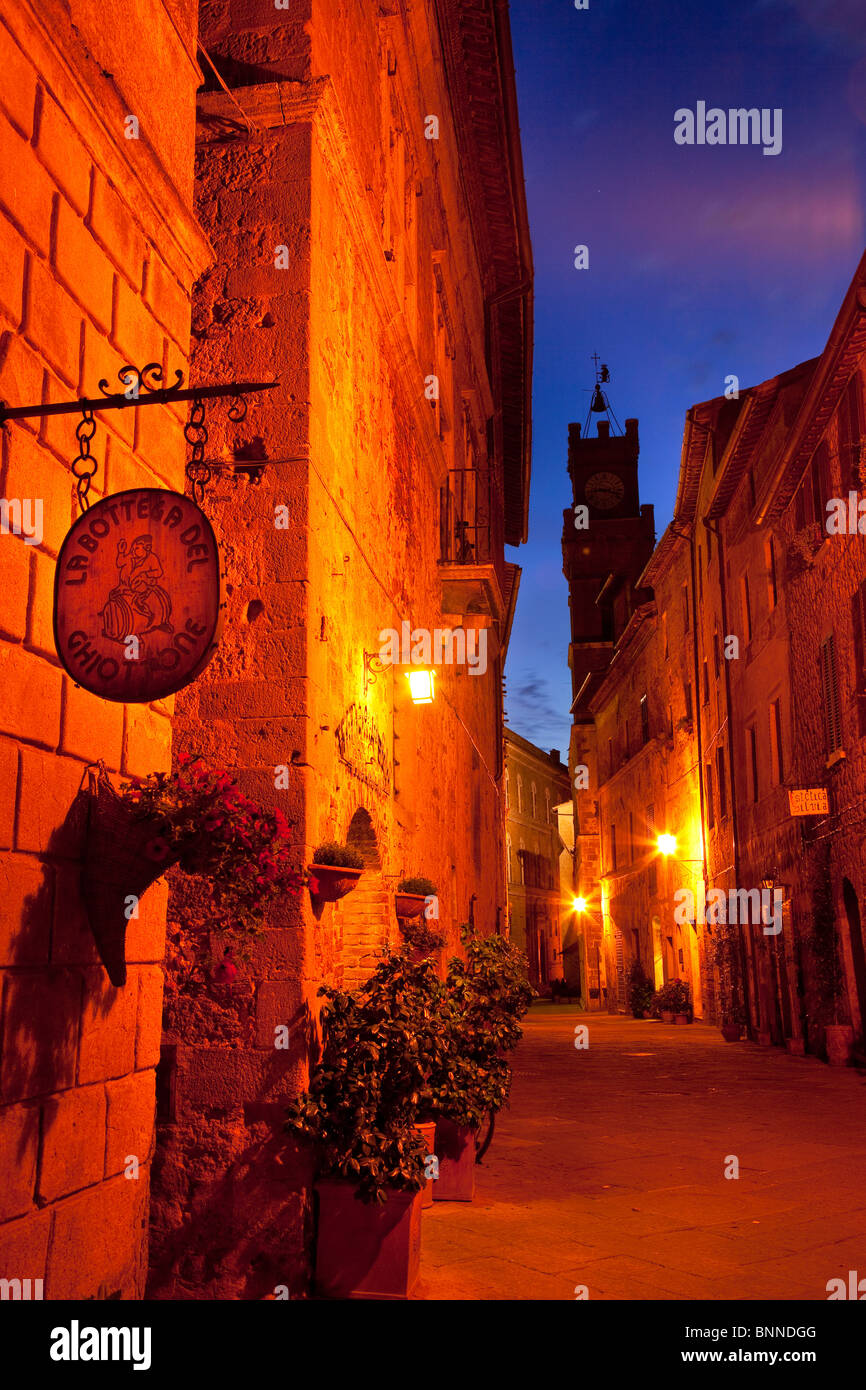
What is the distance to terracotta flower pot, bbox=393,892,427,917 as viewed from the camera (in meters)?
8.54

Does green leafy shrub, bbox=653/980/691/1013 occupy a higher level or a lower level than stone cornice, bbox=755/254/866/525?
lower

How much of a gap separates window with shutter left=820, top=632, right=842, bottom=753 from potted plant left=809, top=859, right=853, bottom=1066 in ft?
5.41

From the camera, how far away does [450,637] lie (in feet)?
41.6

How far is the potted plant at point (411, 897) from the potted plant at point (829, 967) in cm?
763

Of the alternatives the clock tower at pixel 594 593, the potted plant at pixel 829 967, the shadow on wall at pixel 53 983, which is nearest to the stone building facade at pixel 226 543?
the shadow on wall at pixel 53 983

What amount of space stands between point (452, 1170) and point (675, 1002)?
59.3 ft

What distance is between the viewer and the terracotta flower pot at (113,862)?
3793mm

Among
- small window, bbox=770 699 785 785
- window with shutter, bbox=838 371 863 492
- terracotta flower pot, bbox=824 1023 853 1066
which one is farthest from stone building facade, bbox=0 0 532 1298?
small window, bbox=770 699 785 785

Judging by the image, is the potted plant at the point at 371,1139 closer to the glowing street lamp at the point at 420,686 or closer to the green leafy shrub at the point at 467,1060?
the green leafy shrub at the point at 467,1060

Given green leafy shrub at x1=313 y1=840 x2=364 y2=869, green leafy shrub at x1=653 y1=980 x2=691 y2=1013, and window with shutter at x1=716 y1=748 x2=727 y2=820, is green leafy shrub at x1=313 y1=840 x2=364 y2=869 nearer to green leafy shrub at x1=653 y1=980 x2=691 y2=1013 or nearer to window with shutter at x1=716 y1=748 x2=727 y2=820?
window with shutter at x1=716 y1=748 x2=727 y2=820

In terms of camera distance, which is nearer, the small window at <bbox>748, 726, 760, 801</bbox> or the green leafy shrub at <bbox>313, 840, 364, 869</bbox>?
the green leafy shrub at <bbox>313, 840, 364, 869</bbox>

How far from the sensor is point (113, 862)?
380 centimetres

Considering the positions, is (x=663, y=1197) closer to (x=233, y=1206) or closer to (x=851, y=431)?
(x=233, y=1206)
